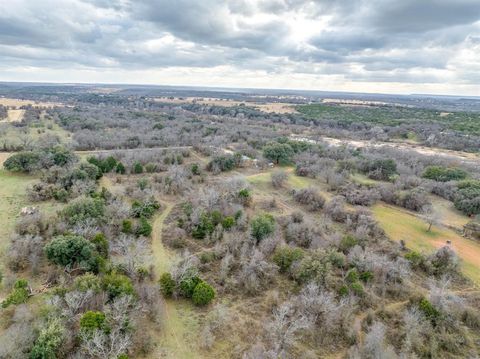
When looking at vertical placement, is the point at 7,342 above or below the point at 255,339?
above

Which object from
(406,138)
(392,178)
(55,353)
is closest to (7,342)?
(55,353)

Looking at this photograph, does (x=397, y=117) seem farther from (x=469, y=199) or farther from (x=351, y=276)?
(x=351, y=276)

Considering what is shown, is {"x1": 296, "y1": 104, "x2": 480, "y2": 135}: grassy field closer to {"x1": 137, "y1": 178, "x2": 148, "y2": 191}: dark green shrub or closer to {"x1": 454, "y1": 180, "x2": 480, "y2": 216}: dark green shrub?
{"x1": 454, "y1": 180, "x2": 480, "y2": 216}: dark green shrub

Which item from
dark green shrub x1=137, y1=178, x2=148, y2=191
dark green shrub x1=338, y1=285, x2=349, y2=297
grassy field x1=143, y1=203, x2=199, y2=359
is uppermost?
dark green shrub x1=137, y1=178, x2=148, y2=191

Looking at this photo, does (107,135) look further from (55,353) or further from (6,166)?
(55,353)

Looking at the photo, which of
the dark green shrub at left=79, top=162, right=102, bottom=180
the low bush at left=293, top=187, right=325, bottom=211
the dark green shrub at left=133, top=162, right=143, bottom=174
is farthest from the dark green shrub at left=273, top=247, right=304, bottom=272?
the dark green shrub at left=133, top=162, right=143, bottom=174

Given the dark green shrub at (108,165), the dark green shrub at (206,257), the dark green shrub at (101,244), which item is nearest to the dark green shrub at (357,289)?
the dark green shrub at (206,257)
